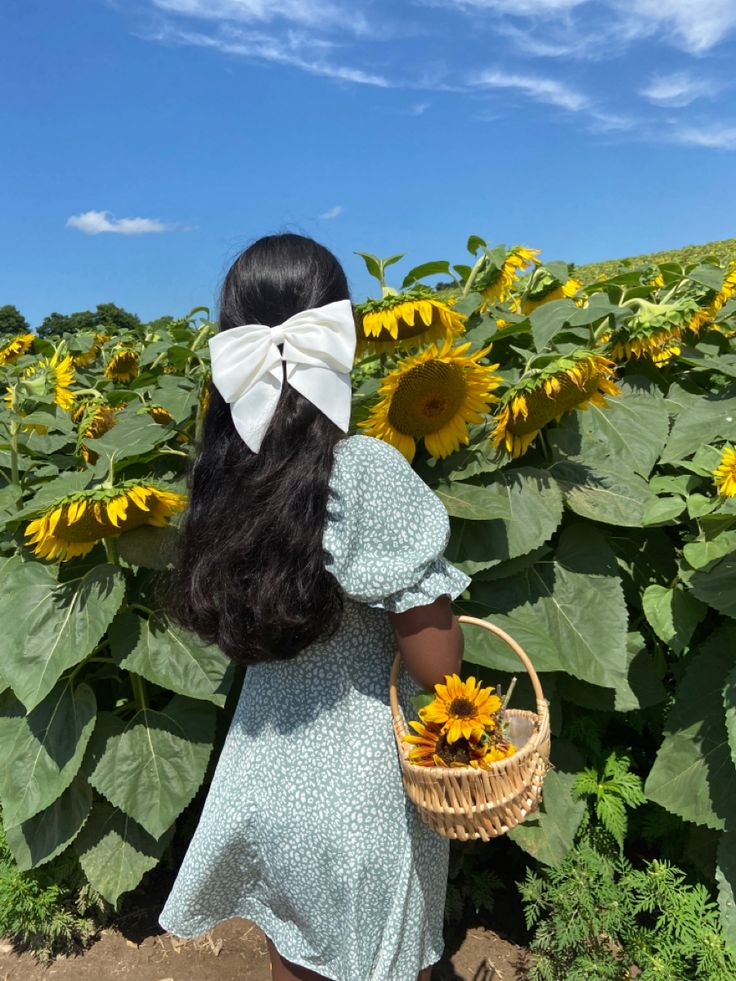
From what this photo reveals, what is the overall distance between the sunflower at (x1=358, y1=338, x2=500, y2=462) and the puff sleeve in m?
0.51

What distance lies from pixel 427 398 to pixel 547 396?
253 mm

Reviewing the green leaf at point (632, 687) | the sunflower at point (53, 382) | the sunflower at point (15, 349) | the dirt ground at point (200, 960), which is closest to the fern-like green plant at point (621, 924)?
the dirt ground at point (200, 960)

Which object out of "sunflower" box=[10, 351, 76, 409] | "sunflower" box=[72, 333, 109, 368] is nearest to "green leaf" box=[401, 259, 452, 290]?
"sunflower" box=[10, 351, 76, 409]

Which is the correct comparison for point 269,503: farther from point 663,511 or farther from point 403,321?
point 663,511

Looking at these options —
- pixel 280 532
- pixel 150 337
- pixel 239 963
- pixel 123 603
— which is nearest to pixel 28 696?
pixel 123 603

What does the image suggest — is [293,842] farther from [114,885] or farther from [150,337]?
[150,337]

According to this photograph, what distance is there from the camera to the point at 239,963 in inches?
94.1

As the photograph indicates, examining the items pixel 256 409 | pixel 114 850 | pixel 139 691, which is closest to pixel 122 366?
pixel 139 691

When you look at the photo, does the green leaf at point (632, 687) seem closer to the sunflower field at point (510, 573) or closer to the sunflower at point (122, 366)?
the sunflower field at point (510, 573)

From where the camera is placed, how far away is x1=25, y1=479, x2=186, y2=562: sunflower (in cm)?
177

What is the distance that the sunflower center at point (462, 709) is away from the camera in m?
1.25

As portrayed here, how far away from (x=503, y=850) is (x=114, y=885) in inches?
42.3

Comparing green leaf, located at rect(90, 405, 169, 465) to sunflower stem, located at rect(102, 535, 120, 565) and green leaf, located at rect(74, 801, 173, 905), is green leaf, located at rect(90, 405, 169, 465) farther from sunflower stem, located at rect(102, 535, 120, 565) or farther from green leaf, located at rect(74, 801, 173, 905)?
green leaf, located at rect(74, 801, 173, 905)

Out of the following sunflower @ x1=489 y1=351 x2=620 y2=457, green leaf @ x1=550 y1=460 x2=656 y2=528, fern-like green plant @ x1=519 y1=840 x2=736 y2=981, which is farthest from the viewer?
green leaf @ x1=550 y1=460 x2=656 y2=528
